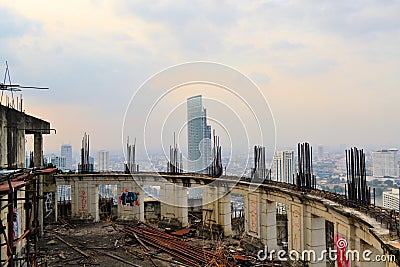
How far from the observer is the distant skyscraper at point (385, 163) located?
1115cm

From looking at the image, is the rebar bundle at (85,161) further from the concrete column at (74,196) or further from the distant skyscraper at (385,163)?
the distant skyscraper at (385,163)

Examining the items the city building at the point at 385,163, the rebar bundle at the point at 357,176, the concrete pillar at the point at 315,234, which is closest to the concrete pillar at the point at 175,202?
the concrete pillar at the point at 315,234

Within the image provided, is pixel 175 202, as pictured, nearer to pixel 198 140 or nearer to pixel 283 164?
pixel 198 140

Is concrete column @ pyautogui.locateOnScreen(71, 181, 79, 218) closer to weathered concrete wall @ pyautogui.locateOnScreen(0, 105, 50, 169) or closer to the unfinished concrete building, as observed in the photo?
the unfinished concrete building

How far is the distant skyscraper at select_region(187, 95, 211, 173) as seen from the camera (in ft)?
57.7

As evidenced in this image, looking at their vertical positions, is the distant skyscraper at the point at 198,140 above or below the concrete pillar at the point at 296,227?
above

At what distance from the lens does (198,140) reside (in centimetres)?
1941

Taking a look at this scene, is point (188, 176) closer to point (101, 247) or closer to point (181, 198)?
point (181, 198)

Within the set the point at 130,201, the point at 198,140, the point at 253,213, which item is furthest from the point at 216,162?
the point at 130,201

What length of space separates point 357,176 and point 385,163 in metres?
2.68

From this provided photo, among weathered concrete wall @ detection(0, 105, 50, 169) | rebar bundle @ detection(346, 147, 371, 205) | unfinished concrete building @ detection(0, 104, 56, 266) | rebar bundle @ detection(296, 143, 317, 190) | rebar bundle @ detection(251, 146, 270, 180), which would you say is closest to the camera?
unfinished concrete building @ detection(0, 104, 56, 266)

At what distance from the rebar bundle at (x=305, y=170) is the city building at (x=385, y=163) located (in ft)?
6.58

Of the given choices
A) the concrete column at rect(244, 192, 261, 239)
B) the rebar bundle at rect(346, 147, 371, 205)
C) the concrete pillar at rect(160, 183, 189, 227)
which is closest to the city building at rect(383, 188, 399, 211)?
the rebar bundle at rect(346, 147, 371, 205)

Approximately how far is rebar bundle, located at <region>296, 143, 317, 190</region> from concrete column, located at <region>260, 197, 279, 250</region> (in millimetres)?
1772
